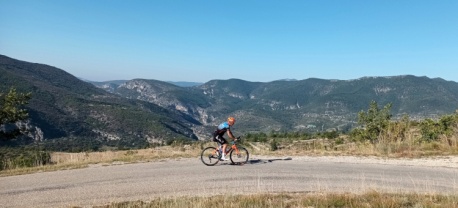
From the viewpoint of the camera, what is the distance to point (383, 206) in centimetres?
764

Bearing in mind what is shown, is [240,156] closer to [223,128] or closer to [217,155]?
[217,155]

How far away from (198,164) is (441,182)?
8.19 meters

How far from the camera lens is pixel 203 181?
11.4 meters

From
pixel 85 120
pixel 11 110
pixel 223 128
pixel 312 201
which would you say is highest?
pixel 11 110

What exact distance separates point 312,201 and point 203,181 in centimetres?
401

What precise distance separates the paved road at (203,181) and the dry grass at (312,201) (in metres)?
0.86

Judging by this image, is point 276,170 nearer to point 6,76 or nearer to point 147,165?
point 147,165

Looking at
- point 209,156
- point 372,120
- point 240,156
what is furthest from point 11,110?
point 372,120

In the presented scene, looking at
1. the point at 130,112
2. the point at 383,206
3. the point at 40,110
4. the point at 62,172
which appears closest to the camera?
the point at 383,206

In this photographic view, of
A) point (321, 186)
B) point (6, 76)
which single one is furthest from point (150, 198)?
point (6, 76)

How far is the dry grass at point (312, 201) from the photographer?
25.9ft

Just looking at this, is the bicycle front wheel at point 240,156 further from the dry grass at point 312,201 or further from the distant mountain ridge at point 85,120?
the distant mountain ridge at point 85,120

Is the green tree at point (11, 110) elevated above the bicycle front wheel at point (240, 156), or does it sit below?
above

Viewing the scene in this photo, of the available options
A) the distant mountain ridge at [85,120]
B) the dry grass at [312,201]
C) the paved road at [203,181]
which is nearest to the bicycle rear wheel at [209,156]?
the paved road at [203,181]
